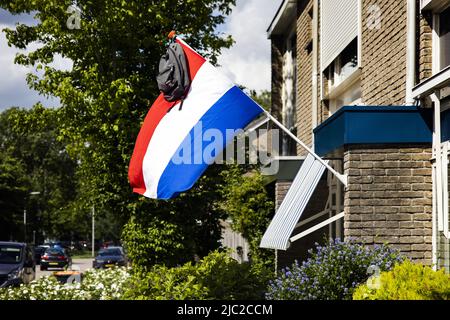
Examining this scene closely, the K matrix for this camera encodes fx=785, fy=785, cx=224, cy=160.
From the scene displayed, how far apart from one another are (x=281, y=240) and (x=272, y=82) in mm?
12288

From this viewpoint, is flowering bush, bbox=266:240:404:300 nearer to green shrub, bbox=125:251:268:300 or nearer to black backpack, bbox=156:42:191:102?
green shrub, bbox=125:251:268:300

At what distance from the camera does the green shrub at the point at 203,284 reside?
11258 millimetres

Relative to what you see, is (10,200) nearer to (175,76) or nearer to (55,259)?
(55,259)

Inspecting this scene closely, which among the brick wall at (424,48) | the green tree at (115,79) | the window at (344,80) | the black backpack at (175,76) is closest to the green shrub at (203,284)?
the black backpack at (175,76)

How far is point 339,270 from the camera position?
8.95 metres

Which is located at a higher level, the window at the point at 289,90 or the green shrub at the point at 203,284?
Answer: the window at the point at 289,90

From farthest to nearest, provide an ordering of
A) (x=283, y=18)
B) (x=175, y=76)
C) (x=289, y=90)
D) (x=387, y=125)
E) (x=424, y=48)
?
(x=289, y=90), (x=283, y=18), (x=424, y=48), (x=175, y=76), (x=387, y=125)

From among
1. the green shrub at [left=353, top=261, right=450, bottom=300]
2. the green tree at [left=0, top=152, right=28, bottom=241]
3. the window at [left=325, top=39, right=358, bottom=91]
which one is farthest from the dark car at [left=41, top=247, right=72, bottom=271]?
the green shrub at [left=353, top=261, right=450, bottom=300]

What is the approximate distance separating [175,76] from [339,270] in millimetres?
3111

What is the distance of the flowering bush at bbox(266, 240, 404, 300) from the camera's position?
8.90 metres

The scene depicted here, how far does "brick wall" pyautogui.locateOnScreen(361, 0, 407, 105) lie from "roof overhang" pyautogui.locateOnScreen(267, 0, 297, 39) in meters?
7.21

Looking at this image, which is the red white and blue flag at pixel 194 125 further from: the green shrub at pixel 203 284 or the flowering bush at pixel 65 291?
the flowering bush at pixel 65 291

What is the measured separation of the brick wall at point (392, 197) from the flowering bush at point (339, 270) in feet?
1.49

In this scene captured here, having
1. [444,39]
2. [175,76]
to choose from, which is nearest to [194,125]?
[175,76]
